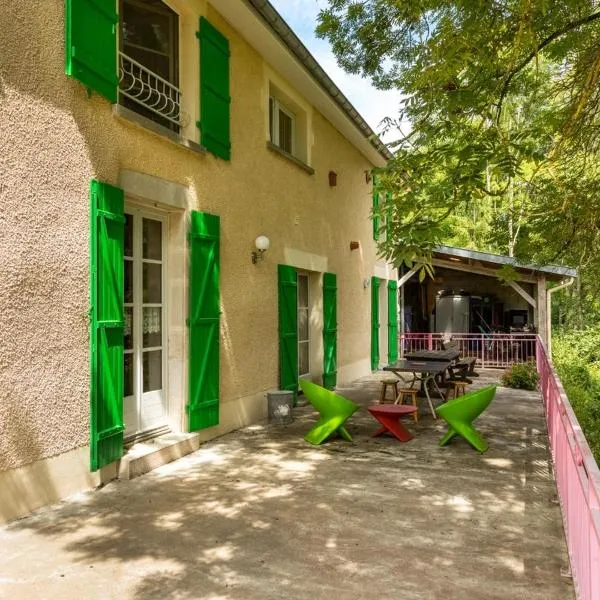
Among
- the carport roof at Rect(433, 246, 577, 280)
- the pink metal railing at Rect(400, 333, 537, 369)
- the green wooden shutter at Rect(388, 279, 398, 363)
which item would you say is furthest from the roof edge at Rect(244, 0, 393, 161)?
the pink metal railing at Rect(400, 333, 537, 369)

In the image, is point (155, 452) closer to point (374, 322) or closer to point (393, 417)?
point (393, 417)

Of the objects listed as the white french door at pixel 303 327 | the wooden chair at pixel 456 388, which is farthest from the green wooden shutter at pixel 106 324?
the wooden chair at pixel 456 388

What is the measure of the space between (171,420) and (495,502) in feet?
10.7

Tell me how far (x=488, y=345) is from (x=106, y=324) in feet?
38.3

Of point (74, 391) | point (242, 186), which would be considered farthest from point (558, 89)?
point (74, 391)

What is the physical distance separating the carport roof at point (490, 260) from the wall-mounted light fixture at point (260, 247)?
6.23 meters

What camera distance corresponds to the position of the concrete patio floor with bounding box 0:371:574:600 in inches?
121

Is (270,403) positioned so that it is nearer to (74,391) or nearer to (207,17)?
(74,391)

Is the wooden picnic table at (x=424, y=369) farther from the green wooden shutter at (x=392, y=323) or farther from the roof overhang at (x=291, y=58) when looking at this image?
the green wooden shutter at (x=392, y=323)

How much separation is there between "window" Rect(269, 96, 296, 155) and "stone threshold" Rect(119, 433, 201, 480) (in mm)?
4743

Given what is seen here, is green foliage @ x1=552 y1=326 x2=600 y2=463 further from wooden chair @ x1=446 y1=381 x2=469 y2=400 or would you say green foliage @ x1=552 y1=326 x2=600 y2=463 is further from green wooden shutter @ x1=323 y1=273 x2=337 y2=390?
green wooden shutter @ x1=323 y1=273 x2=337 y2=390

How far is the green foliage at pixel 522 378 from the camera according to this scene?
422 inches

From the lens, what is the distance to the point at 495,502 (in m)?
4.41

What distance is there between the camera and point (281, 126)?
355 inches
